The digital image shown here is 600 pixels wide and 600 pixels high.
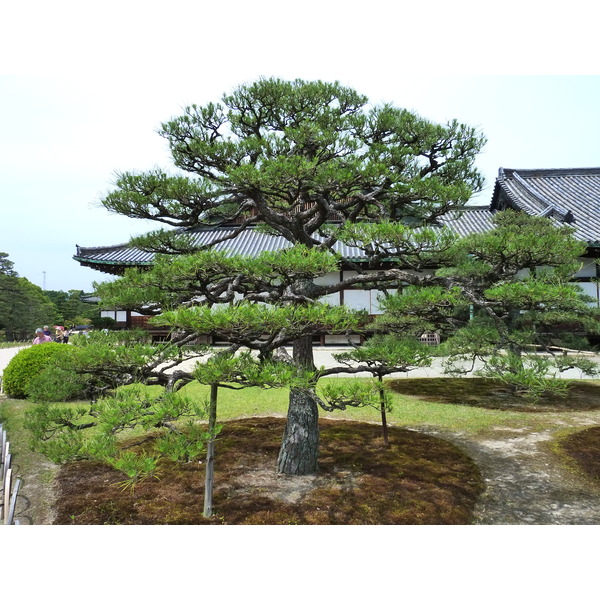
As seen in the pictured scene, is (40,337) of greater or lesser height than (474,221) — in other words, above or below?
below

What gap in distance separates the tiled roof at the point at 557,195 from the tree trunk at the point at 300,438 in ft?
22.7

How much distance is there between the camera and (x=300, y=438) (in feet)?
9.66

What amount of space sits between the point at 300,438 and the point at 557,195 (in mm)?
10484

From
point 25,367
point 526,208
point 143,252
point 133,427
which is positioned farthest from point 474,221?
point 133,427

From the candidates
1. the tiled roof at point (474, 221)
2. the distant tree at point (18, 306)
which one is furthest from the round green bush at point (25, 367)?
the tiled roof at point (474, 221)

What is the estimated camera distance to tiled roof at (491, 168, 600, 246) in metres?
8.28

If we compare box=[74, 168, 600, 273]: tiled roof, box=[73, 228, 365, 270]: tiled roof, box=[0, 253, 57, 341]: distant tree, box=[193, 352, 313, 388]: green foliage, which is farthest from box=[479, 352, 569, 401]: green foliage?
box=[0, 253, 57, 341]: distant tree

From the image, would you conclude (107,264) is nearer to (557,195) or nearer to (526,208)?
(526,208)

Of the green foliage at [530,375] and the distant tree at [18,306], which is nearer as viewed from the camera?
the green foliage at [530,375]

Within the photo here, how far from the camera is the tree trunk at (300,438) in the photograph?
294 cm

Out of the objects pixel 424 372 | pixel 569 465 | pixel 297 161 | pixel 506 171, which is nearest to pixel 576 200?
pixel 506 171

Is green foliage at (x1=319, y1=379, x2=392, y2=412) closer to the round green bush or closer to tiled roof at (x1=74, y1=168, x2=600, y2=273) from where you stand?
the round green bush

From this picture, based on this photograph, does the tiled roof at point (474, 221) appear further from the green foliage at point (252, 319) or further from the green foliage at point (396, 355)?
the green foliage at point (252, 319)

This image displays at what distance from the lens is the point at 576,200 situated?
9836mm
